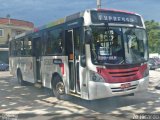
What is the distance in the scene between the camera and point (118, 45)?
957 centimetres

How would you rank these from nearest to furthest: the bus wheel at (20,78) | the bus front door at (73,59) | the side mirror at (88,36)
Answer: the side mirror at (88,36)
the bus front door at (73,59)
the bus wheel at (20,78)

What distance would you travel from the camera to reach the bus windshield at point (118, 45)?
9.20 m

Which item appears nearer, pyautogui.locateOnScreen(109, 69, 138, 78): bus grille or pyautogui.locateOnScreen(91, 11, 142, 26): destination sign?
pyautogui.locateOnScreen(109, 69, 138, 78): bus grille

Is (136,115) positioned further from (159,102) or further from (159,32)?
(159,32)

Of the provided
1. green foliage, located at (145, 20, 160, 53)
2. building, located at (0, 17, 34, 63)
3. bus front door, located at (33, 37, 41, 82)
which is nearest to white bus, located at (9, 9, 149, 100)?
bus front door, located at (33, 37, 41, 82)

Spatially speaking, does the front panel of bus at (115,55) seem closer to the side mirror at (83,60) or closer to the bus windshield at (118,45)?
the bus windshield at (118,45)

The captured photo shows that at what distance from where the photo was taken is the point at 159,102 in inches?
417

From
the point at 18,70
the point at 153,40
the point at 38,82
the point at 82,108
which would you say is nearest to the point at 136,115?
the point at 82,108

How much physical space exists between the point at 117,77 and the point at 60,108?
215 centimetres

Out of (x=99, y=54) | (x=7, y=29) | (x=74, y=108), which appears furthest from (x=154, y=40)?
(x=99, y=54)

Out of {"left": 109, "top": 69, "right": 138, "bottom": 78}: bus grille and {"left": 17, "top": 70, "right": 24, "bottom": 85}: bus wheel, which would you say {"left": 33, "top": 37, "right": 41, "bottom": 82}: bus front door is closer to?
{"left": 17, "top": 70, "right": 24, "bottom": 85}: bus wheel

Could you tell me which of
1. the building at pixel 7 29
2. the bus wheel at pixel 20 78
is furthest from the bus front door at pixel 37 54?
the building at pixel 7 29

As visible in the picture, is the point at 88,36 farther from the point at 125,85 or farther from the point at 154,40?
the point at 154,40

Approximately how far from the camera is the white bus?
9.11 meters
